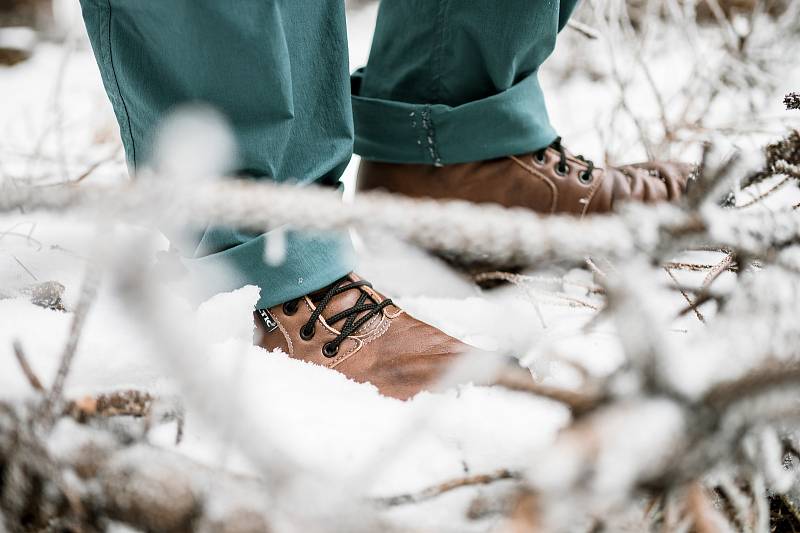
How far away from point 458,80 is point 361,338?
23.6 inches

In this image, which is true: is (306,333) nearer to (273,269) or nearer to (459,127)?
(273,269)

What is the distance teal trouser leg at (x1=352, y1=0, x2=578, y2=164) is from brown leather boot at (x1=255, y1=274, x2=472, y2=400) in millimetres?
410

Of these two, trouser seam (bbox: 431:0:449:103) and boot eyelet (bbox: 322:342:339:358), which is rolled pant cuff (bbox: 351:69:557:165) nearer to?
trouser seam (bbox: 431:0:449:103)

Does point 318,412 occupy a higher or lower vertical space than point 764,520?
lower

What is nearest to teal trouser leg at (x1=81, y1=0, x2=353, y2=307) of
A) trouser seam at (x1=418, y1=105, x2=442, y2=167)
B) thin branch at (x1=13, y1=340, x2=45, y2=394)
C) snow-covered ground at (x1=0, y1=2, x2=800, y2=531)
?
snow-covered ground at (x1=0, y1=2, x2=800, y2=531)

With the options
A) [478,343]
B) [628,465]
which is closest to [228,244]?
[478,343]

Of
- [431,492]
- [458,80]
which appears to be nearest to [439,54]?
[458,80]

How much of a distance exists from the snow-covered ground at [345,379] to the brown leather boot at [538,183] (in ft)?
0.45

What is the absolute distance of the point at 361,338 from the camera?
2.68 ft

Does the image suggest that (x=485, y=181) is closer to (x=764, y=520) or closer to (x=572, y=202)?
(x=572, y=202)

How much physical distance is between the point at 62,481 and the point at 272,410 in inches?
9.8

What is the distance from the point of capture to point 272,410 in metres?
0.58

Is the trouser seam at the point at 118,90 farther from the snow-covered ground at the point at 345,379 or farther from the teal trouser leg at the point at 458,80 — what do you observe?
the teal trouser leg at the point at 458,80

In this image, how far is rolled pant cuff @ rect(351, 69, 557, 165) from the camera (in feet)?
3.72
